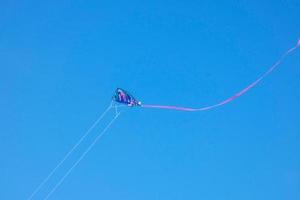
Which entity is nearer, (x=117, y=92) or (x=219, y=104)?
(x=117, y=92)

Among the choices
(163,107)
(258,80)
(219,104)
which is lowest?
(163,107)

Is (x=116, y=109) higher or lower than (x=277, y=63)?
lower

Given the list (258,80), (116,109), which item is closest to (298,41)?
(258,80)

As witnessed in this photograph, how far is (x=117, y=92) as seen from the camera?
29.9 ft

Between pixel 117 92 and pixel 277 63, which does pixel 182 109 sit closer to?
pixel 117 92

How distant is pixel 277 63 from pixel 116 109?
4.71 meters

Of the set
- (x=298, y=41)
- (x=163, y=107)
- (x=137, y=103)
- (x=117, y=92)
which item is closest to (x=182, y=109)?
(x=163, y=107)

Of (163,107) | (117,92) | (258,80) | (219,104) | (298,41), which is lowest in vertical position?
(117,92)

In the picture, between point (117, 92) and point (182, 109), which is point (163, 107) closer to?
point (182, 109)

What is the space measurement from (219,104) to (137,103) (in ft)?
7.81

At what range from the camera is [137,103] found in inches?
374

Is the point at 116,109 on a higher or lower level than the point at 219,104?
lower

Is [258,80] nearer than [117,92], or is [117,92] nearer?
[117,92]

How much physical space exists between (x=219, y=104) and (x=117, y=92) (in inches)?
118
